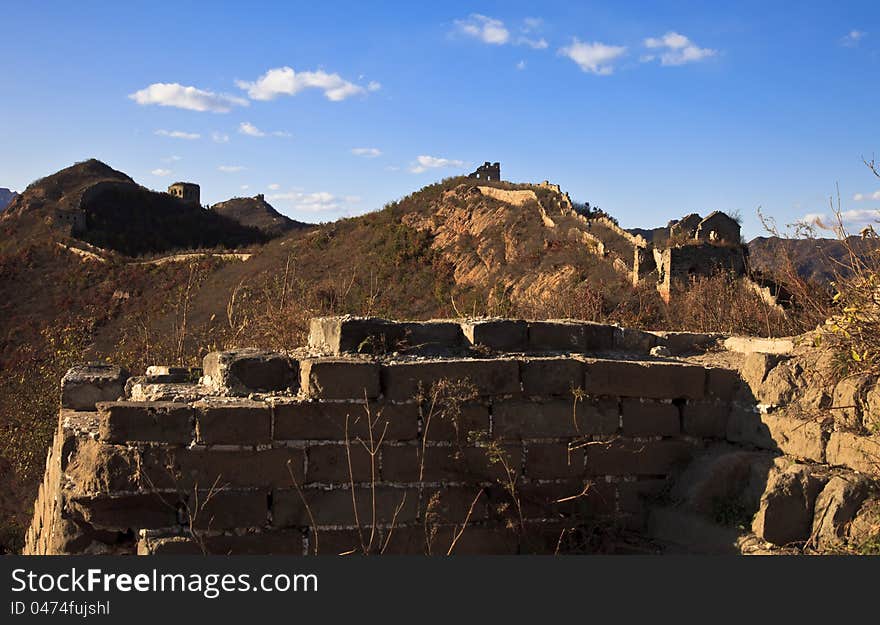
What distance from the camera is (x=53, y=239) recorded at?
156ft

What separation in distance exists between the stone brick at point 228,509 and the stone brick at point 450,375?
0.99 meters

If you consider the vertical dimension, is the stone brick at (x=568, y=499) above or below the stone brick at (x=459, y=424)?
below

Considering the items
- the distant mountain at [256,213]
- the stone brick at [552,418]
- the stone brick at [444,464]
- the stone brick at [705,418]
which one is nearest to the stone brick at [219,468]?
the stone brick at [444,464]

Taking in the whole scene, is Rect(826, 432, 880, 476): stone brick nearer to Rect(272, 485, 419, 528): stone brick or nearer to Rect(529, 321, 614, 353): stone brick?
Rect(529, 321, 614, 353): stone brick

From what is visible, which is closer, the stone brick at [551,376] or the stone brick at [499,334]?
the stone brick at [551,376]

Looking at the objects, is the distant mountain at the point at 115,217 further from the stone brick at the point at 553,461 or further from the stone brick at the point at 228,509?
the stone brick at the point at 553,461

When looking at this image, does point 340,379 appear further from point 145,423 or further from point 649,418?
point 649,418

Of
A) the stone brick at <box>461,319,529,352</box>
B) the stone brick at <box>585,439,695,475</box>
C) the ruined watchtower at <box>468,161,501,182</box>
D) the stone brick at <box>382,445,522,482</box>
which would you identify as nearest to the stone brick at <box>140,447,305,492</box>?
the stone brick at <box>382,445,522,482</box>

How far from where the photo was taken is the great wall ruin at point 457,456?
4480 millimetres

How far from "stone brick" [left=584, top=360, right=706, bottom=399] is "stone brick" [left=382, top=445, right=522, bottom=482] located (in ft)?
2.34

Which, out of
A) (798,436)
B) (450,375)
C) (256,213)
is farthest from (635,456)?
(256,213)

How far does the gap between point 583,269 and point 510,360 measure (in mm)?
23925

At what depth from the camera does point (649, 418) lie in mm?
5359

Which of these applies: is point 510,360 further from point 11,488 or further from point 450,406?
point 11,488
